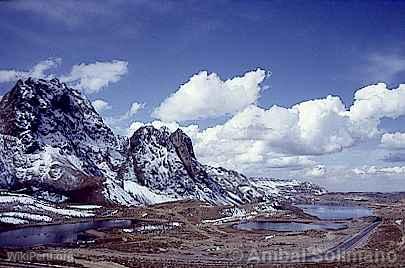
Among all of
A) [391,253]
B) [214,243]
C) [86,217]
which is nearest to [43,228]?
[86,217]

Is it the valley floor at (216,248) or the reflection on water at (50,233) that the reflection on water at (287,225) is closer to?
the valley floor at (216,248)

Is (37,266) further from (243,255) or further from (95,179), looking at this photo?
(95,179)

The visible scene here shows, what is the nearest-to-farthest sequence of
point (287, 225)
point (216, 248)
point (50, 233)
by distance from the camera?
point (216, 248) < point (50, 233) < point (287, 225)

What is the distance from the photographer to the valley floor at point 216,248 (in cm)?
7906

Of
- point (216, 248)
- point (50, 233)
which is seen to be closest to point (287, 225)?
point (216, 248)

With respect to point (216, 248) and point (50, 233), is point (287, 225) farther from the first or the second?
point (50, 233)

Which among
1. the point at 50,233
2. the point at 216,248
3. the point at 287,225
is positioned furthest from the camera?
the point at 287,225

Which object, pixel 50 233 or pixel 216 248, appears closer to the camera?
pixel 216 248

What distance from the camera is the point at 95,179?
197250 mm

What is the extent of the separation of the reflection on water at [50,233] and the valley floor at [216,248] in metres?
4.38

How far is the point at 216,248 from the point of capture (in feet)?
327

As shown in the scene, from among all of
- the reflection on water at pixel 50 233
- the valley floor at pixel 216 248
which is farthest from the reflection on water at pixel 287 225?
the reflection on water at pixel 50 233

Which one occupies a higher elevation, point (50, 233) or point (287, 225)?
point (50, 233)

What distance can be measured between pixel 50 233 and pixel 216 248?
1683 inches
